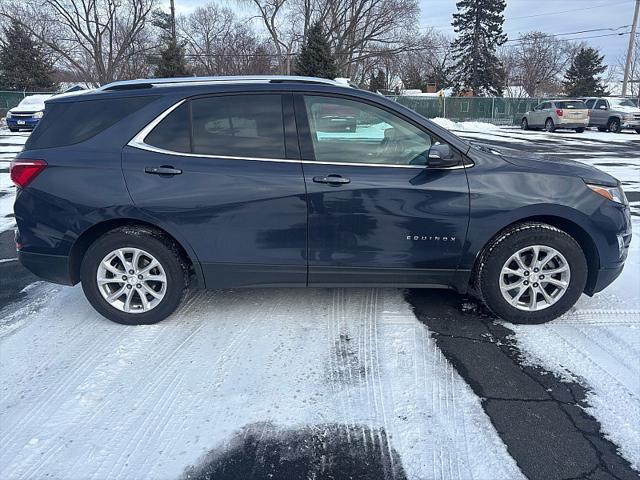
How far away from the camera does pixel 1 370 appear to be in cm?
321

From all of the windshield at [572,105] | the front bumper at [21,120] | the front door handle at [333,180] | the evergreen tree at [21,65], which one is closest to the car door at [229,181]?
the front door handle at [333,180]

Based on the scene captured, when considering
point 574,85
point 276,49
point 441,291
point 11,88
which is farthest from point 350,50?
point 441,291

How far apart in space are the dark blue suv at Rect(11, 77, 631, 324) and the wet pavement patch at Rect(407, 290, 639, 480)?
0.33 m

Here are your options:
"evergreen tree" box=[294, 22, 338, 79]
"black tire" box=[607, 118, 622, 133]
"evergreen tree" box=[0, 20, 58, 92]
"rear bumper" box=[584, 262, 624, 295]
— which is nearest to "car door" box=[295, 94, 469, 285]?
"rear bumper" box=[584, 262, 624, 295]

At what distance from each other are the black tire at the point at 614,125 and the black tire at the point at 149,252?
2783 cm

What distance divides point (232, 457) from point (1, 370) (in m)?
1.80

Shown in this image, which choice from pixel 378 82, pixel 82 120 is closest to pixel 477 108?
pixel 378 82

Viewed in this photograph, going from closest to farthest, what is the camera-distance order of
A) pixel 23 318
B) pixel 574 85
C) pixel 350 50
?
pixel 23 318 < pixel 350 50 < pixel 574 85

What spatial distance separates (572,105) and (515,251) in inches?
1042

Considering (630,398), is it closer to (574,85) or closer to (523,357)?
(523,357)

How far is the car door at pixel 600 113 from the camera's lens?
26141 mm

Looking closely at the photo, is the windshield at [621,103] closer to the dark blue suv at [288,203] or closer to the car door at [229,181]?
the dark blue suv at [288,203]

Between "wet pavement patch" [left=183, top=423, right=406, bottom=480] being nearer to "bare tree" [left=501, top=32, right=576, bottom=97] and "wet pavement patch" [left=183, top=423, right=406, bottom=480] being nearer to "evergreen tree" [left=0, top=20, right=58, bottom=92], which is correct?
"evergreen tree" [left=0, top=20, right=58, bottom=92]

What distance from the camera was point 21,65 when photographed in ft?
134
